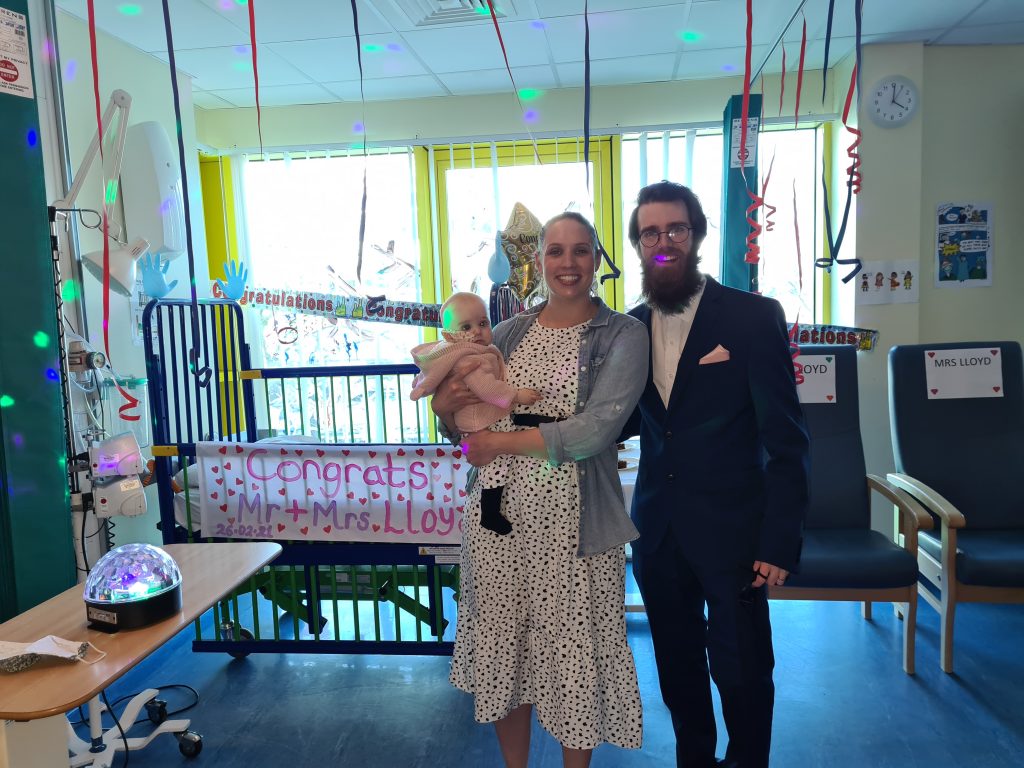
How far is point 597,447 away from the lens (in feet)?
4.67

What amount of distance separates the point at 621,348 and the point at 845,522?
5.73 ft

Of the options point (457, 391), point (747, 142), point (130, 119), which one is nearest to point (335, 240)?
point (130, 119)

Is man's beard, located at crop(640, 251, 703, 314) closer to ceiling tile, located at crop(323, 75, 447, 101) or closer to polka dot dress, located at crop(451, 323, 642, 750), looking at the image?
polka dot dress, located at crop(451, 323, 642, 750)

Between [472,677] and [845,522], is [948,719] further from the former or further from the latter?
[472,677]

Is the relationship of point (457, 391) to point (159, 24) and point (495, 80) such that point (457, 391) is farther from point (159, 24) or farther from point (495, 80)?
point (495, 80)

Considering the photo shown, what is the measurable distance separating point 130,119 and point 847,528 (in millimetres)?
3717

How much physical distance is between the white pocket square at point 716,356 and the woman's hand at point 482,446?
0.48 meters

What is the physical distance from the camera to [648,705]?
2.25 m

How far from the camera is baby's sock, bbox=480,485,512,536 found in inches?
59.7

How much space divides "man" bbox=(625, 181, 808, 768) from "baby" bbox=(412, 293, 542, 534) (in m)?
0.35

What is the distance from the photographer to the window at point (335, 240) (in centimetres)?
429

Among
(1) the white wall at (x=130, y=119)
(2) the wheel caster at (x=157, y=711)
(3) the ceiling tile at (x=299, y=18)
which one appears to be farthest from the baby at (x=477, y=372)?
(3) the ceiling tile at (x=299, y=18)

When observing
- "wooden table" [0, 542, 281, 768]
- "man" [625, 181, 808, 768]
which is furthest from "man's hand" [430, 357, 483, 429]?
"wooden table" [0, 542, 281, 768]

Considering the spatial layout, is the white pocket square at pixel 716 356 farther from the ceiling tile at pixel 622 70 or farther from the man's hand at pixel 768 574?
the ceiling tile at pixel 622 70
